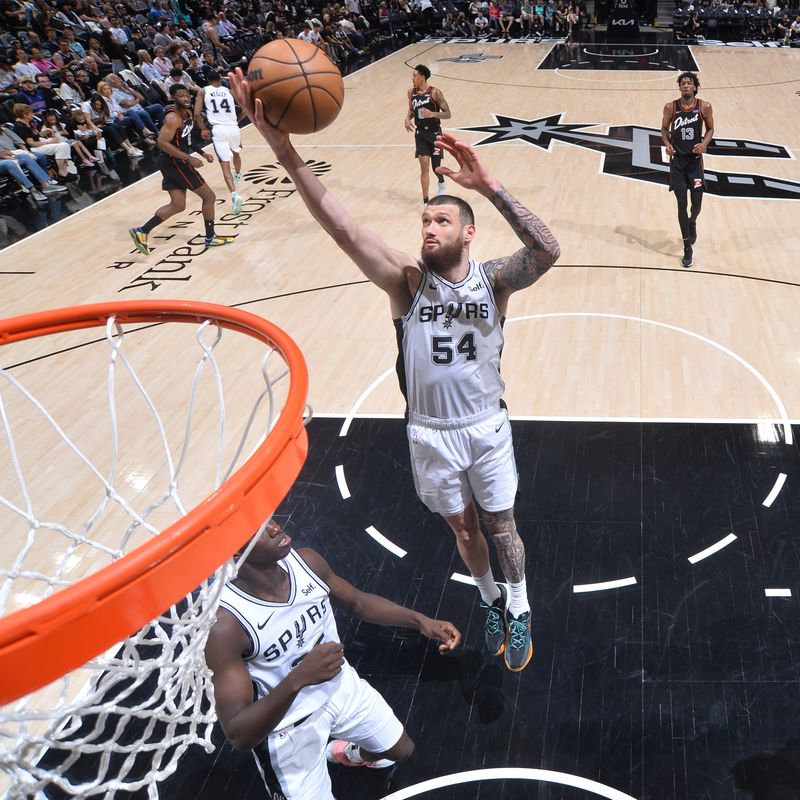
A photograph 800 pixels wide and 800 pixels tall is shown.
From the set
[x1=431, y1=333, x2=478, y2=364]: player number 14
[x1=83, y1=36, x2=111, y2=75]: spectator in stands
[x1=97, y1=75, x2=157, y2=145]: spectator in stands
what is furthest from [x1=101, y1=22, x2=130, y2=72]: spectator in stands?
[x1=431, y1=333, x2=478, y2=364]: player number 14

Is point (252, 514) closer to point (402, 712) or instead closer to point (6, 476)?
point (402, 712)

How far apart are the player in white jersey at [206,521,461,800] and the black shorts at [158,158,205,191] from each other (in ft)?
20.4

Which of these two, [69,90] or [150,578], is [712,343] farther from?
[69,90]

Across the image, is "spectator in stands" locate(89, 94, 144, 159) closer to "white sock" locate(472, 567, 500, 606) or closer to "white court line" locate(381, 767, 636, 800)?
"white sock" locate(472, 567, 500, 606)

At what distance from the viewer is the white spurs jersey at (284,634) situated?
2.75 meters

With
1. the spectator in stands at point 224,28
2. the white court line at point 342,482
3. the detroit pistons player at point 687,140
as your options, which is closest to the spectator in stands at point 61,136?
the spectator in stands at point 224,28

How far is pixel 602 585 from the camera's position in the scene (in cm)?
410

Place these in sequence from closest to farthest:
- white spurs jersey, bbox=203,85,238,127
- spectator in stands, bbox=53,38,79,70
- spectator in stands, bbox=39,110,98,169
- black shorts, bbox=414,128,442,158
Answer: black shorts, bbox=414,128,442,158 → white spurs jersey, bbox=203,85,238,127 → spectator in stands, bbox=39,110,98,169 → spectator in stands, bbox=53,38,79,70

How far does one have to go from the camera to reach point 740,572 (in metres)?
4.09

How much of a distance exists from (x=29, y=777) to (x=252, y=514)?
3.88 feet

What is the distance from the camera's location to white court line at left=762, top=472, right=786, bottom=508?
14.9ft

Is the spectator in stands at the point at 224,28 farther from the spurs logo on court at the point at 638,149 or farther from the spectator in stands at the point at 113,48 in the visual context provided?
the spurs logo on court at the point at 638,149

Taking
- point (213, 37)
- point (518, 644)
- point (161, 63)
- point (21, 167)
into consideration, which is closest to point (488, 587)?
point (518, 644)

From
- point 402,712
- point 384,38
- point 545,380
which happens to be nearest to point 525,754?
point 402,712
